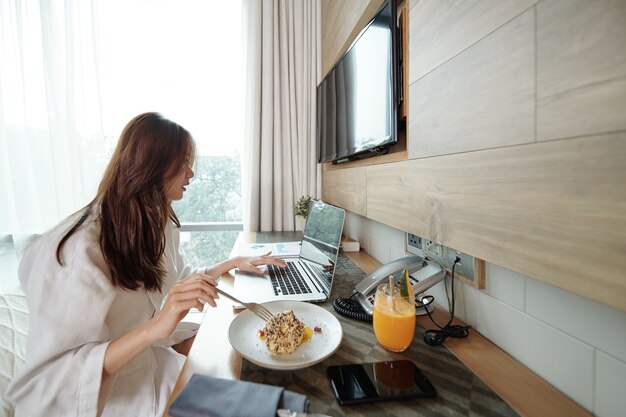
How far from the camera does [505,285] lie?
709mm

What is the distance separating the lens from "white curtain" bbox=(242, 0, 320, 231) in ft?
7.59

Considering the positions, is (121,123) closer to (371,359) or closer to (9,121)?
(9,121)

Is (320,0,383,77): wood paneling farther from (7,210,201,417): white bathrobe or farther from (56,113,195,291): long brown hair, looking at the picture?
(7,210,201,417): white bathrobe

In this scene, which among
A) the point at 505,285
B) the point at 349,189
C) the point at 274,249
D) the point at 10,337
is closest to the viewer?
the point at 505,285

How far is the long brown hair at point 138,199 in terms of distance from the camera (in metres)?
0.84

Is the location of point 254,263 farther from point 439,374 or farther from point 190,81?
point 190,81

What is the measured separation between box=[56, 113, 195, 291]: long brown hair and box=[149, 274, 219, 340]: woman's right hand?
180 millimetres

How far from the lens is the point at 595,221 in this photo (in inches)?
13.6

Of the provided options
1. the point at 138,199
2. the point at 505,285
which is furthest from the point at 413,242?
the point at 138,199

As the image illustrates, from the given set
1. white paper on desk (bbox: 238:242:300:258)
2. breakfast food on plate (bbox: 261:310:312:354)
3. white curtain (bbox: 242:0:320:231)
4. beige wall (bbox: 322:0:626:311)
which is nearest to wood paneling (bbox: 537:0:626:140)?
beige wall (bbox: 322:0:626:311)

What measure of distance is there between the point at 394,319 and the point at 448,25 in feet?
2.06

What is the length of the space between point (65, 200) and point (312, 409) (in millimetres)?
2555

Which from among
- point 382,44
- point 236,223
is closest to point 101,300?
point 382,44

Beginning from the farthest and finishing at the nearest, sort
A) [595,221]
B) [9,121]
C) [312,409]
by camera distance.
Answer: [9,121]
[312,409]
[595,221]
